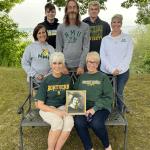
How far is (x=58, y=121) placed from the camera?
17.8 feet

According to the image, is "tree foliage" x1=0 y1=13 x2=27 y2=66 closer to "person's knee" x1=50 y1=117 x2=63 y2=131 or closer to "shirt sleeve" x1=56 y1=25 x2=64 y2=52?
"shirt sleeve" x1=56 y1=25 x2=64 y2=52

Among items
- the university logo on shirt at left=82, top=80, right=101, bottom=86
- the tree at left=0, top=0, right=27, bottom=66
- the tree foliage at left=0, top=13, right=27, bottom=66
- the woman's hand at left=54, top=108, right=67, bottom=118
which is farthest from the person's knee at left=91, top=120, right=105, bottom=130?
the tree foliage at left=0, top=13, right=27, bottom=66

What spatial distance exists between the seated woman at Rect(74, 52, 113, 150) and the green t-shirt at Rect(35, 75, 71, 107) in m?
0.20

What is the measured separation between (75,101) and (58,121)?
0.37m

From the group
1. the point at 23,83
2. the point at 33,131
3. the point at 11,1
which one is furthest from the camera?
the point at 11,1

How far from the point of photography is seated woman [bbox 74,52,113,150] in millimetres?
5453

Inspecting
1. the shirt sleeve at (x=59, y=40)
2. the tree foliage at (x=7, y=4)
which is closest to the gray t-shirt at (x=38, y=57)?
the shirt sleeve at (x=59, y=40)

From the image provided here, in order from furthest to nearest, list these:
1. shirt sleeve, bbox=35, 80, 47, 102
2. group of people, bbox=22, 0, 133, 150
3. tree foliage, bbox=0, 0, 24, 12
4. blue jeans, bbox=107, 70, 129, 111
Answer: tree foliage, bbox=0, 0, 24, 12 → blue jeans, bbox=107, 70, 129, 111 → shirt sleeve, bbox=35, 80, 47, 102 → group of people, bbox=22, 0, 133, 150

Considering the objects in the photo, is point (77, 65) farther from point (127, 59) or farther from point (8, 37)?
point (8, 37)

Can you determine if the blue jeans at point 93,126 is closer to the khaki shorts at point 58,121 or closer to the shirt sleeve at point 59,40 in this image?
the khaki shorts at point 58,121

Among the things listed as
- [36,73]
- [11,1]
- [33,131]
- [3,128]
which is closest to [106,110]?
[36,73]

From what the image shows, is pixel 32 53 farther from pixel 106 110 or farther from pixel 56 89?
pixel 106 110

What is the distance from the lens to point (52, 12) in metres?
6.68

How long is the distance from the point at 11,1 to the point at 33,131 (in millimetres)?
15584
